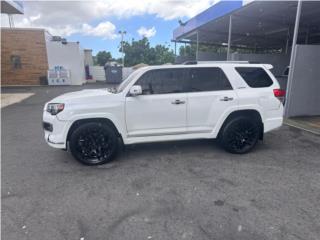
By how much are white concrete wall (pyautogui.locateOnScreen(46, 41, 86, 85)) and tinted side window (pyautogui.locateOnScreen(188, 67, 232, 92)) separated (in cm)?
1988

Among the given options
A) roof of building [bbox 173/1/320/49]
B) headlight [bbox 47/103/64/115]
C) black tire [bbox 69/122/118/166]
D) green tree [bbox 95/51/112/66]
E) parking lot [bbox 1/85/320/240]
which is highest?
green tree [bbox 95/51/112/66]

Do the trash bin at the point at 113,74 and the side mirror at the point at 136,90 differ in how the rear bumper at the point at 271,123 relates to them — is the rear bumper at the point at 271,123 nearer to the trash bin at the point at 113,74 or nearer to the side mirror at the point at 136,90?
the side mirror at the point at 136,90

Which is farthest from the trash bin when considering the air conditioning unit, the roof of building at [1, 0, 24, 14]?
the roof of building at [1, 0, 24, 14]

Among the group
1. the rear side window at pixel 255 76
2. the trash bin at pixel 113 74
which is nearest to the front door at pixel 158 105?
the rear side window at pixel 255 76

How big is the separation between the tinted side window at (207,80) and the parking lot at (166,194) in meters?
1.34

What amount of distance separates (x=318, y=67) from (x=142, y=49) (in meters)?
50.7

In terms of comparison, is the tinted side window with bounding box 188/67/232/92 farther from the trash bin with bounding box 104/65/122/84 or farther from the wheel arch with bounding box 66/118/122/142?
the trash bin with bounding box 104/65/122/84

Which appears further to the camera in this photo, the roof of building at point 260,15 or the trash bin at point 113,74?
the trash bin at point 113,74

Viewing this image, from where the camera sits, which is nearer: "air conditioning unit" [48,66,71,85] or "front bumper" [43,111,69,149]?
"front bumper" [43,111,69,149]

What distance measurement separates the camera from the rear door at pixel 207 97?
15.4 ft

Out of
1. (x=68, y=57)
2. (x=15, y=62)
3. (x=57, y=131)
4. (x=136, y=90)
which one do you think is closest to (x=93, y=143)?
(x=57, y=131)

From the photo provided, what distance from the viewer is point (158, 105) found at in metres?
4.53

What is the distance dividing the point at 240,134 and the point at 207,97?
103cm

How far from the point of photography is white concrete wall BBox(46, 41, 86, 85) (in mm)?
21781
